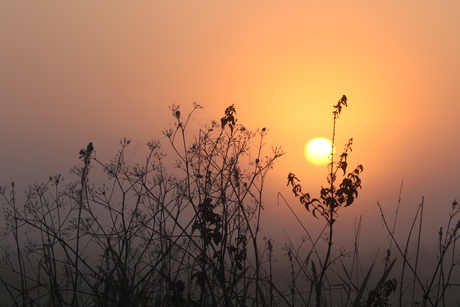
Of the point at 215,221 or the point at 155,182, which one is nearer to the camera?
the point at 215,221

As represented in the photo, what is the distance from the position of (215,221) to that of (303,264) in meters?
1.25

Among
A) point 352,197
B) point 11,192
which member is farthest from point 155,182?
point 352,197

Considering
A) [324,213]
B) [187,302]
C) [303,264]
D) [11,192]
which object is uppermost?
[11,192]

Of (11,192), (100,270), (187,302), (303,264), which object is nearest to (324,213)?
(303,264)

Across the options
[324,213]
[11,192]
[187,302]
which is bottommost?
[187,302]

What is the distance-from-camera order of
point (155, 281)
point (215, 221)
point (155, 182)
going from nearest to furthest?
point (215, 221) → point (155, 281) → point (155, 182)

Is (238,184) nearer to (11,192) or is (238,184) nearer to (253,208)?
(253,208)

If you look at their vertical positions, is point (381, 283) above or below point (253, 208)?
below

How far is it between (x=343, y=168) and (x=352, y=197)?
0.31 meters

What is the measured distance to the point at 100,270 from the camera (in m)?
4.86

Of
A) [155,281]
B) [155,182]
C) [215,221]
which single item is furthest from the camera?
[155,182]

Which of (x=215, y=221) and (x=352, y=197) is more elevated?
(x=352, y=197)

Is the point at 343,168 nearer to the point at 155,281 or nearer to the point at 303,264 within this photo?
the point at 303,264

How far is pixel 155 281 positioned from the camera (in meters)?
4.96
